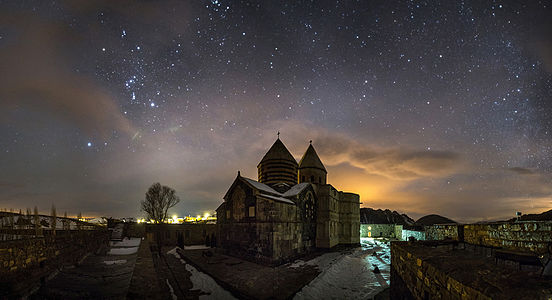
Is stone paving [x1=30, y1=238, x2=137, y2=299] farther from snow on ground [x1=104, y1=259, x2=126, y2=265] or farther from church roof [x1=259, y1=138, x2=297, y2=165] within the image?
church roof [x1=259, y1=138, x2=297, y2=165]

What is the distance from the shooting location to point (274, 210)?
66.4ft

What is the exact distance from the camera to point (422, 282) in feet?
16.9

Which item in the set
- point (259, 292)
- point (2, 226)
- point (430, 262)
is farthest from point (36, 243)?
point (430, 262)

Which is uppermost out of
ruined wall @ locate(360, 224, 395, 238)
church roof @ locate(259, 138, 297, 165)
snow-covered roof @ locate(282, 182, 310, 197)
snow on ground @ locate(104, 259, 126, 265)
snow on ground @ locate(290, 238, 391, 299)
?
church roof @ locate(259, 138, 297, 165)

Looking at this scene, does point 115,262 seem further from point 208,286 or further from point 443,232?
point 443,232

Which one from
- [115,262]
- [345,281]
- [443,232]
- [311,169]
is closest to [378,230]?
[311,169]

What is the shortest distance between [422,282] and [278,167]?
27025mm

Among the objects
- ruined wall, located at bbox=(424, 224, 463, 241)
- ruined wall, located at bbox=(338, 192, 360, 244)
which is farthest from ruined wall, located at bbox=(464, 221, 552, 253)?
ruined wall, located at bbox=(338, 192, 360, 244)

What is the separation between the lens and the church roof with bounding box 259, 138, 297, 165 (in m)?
32.5

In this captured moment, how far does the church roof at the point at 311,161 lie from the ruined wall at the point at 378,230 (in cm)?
2845

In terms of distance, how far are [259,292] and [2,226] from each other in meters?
11.0

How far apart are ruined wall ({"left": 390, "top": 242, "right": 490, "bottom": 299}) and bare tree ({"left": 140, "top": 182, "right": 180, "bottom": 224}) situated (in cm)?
4423

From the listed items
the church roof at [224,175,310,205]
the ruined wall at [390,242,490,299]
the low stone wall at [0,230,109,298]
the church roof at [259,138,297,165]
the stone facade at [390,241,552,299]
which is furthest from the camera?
the church roof at [259,138,297,165]

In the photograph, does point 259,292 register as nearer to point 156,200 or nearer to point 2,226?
point 2,226
